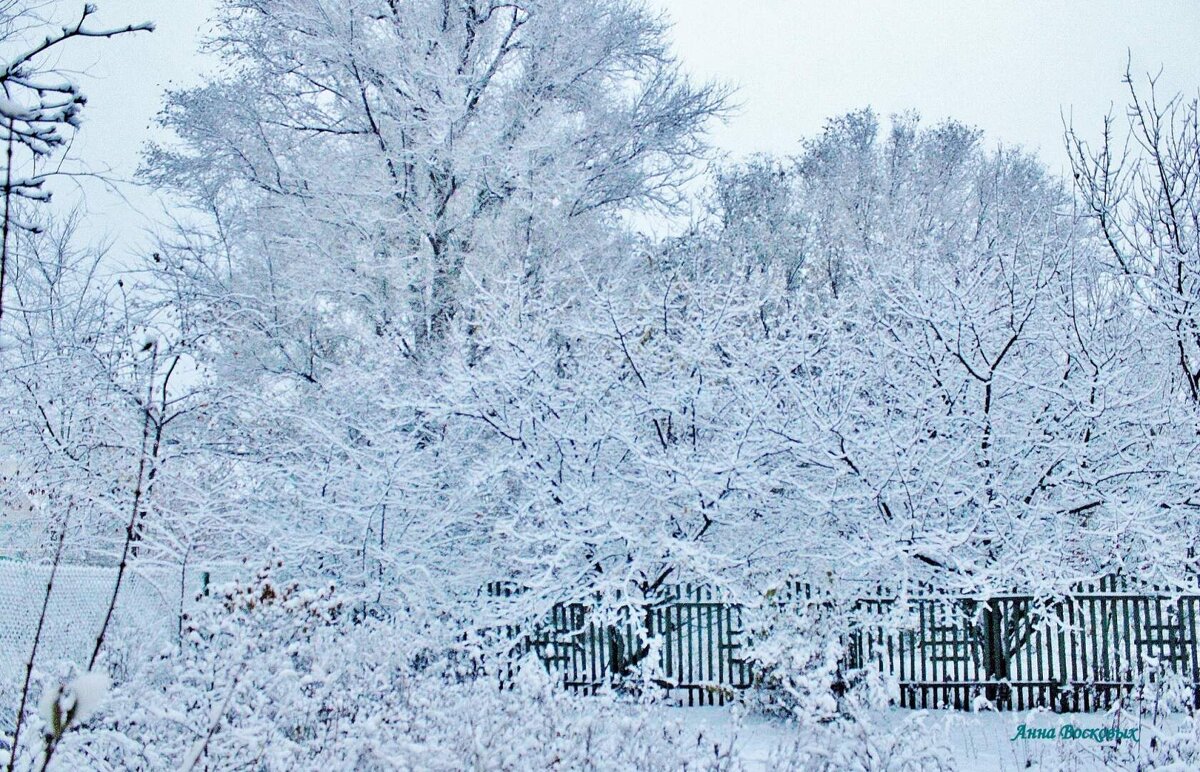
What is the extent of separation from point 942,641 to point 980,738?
1.27m

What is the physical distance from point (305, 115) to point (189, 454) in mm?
4216

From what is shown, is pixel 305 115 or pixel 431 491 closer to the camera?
pixel 431 491

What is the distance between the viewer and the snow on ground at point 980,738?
17.8 ft

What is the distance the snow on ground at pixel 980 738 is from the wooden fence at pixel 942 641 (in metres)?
0.24

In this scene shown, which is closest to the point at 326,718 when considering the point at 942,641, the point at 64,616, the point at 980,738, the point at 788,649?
the point at 64,616

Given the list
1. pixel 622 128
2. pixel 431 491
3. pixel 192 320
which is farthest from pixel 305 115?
pixel 431 491

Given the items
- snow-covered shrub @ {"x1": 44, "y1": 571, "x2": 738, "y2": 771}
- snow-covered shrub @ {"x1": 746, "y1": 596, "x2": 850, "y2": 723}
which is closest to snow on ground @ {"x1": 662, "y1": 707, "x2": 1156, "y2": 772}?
snow-covered shrub @ {"x1": 746, "y1": 596, "x2": 850, "y2": 723}

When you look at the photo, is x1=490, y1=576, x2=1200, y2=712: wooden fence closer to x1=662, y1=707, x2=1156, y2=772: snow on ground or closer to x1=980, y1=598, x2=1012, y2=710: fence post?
x1=980, y1=598, x2=1012, y2=710: fence post

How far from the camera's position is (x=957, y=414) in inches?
304

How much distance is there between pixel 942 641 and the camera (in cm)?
779

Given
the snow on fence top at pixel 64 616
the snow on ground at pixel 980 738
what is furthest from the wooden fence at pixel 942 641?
the snow on fence top at pixel 64 616

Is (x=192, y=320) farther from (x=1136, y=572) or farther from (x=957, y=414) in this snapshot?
(x=1136, y=572)

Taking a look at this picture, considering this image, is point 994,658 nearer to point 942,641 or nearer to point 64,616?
point 942,641

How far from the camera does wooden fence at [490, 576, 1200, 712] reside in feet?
24.3
